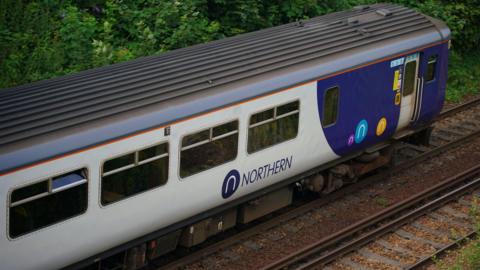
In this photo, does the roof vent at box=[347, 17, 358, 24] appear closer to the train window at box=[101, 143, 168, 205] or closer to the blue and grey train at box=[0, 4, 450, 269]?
the blue and grey train at box=[0, 4, 450, 269]

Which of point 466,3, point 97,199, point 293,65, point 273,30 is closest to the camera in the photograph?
point 97,199

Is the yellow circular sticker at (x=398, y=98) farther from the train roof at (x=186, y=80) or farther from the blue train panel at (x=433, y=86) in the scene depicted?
the train roof at (x=186, y=80)

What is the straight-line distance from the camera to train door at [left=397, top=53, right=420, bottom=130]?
575 inches

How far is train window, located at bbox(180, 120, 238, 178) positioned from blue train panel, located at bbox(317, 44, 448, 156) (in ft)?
6.65

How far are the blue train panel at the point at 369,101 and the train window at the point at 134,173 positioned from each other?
3.41 metres

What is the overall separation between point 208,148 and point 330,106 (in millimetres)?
2846

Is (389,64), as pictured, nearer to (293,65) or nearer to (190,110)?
(293,65)

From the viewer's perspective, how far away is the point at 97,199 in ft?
32.6

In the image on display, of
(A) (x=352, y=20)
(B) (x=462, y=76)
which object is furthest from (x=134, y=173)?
(B) (x=462, y=76)

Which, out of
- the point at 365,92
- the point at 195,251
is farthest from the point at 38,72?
the point at 365,92

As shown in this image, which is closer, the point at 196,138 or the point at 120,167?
the point at 120,167

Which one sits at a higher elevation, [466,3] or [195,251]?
[466,3]

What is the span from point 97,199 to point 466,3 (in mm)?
15560

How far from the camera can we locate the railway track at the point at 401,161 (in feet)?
41.1
